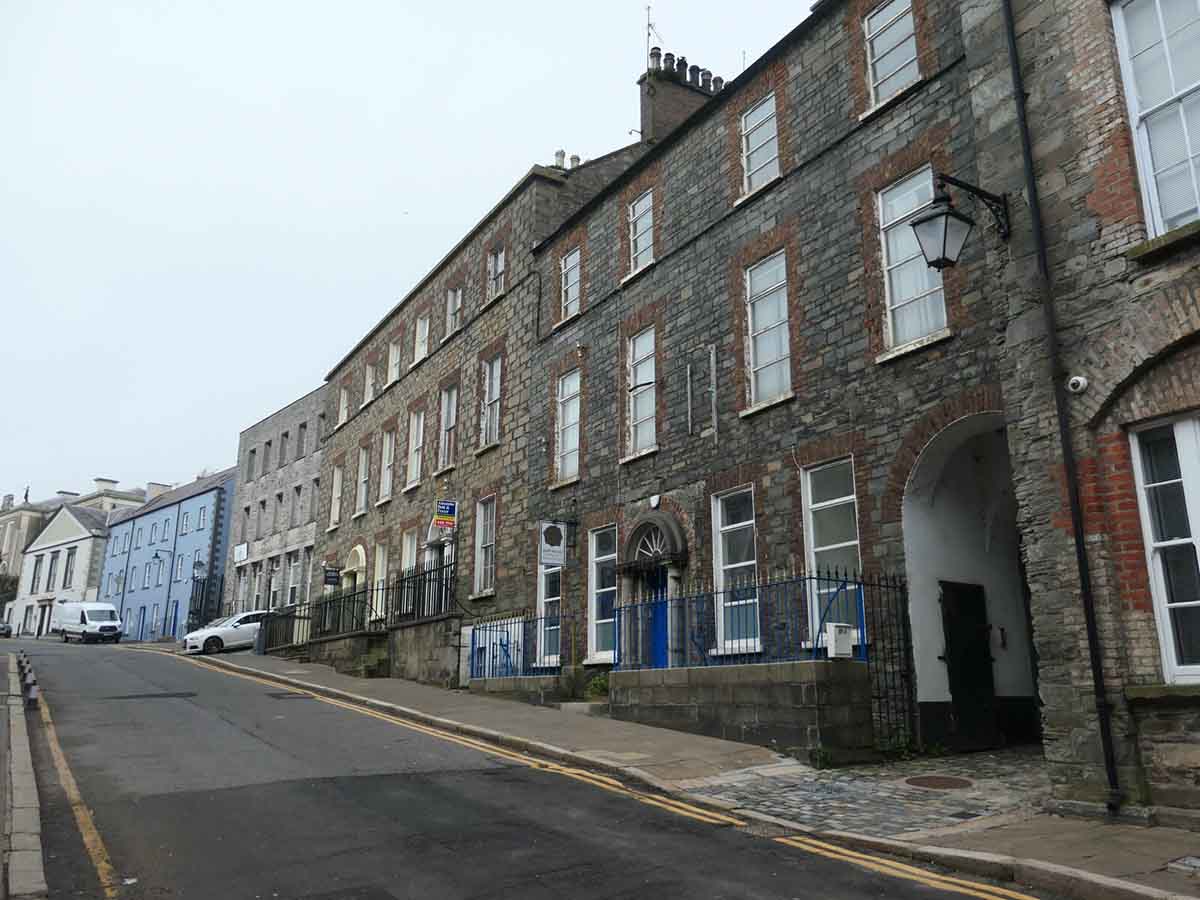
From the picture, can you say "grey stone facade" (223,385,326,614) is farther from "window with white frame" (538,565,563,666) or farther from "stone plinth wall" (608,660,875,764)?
"stone plinth wall" (608,660,875,764)

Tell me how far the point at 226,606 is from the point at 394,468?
18235mm

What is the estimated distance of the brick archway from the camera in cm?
1114

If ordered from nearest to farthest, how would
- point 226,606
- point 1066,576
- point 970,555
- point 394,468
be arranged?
1. point 1066,576
2. point 970,555
3. point 394,468
4. point 226,606

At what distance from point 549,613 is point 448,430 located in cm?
757

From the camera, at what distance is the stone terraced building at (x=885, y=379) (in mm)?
7863

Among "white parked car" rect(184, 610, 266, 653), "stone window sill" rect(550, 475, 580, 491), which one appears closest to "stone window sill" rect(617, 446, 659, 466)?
"stone window sill" rect(550, 475, 580, 491)

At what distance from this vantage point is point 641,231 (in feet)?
61.3

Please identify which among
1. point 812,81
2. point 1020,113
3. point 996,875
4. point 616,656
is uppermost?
point 812,81

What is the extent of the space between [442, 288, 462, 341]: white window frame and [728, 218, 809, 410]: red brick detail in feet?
38.2

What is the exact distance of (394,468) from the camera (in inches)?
1090

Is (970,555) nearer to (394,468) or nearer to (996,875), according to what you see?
(996,875)

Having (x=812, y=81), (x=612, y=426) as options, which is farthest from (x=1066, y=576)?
(x=612, y=426)

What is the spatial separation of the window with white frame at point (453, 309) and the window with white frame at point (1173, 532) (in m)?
19.9

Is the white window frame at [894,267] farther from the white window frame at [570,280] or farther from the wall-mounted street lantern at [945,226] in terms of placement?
the white window frame at [570,280]
